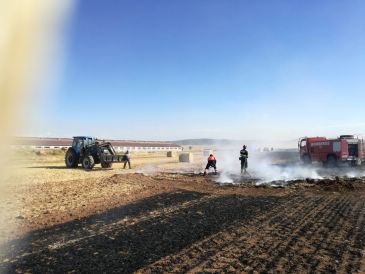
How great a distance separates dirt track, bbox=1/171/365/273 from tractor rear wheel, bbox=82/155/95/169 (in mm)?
11316

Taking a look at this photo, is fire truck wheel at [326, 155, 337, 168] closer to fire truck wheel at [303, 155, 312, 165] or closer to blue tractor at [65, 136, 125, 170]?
fire truck wheel at [303, 155, 312, 165]

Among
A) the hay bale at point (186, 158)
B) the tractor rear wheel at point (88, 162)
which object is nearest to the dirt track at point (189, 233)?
the tractor rear wheel at point (88, 162)

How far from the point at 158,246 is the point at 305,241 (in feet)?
10.4

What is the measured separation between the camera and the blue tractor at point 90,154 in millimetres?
27516

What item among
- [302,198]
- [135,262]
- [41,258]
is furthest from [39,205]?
[302,198]

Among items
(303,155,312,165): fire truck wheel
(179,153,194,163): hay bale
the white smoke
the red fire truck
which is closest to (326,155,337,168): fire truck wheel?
the red fire truck

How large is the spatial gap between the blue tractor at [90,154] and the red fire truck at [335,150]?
15948mm

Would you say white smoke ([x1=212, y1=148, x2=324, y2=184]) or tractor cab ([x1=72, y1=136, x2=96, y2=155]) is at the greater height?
tractor cab ([x1=72, y1=136, x2=96, y2=155])

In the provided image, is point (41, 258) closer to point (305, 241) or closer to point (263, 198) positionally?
point (305, 241)

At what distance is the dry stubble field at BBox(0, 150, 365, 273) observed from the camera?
6.98m

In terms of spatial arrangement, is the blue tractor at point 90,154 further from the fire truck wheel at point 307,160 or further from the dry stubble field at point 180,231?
the fire truck wheel at point 307,160

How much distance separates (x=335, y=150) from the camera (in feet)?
103

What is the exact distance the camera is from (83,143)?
29.1 m

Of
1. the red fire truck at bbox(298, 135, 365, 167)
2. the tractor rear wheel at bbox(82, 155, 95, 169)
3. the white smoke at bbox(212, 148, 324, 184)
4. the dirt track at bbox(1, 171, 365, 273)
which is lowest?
the dirt track at bbox(1, 171, 365, 273)
